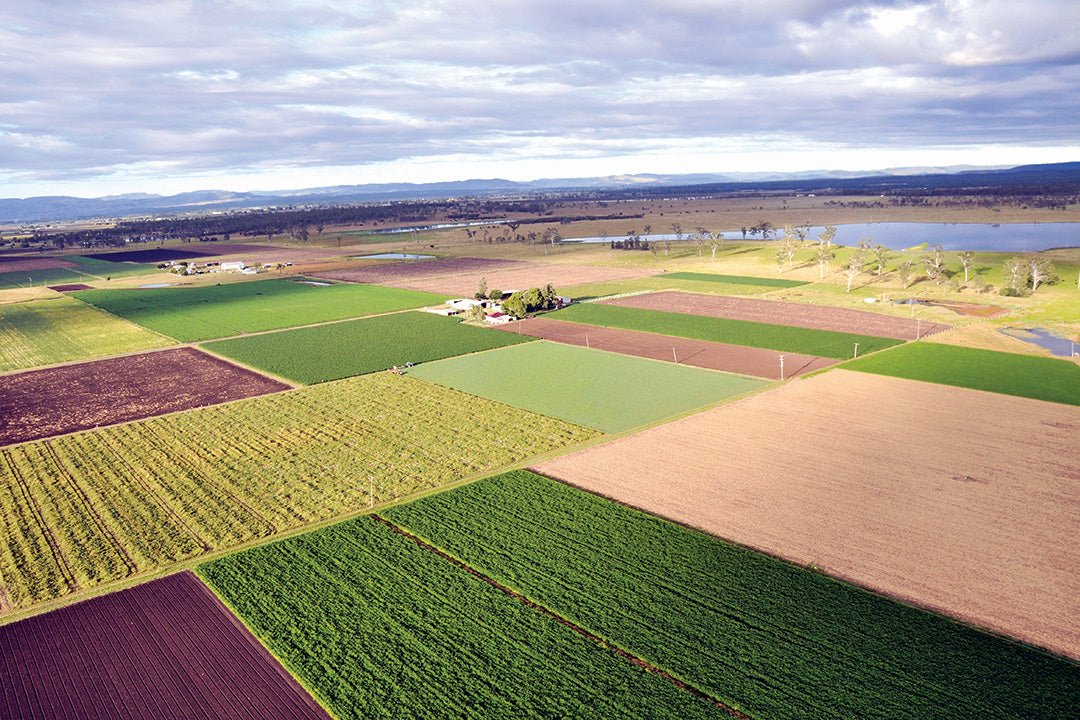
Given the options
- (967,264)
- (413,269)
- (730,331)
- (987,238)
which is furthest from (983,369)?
(987,238)

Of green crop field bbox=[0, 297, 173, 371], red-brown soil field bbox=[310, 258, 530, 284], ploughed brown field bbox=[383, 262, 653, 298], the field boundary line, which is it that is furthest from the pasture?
green crop field bbox=[0, 297, 173, 371]

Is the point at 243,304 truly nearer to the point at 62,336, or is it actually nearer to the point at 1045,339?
the point at 62,336

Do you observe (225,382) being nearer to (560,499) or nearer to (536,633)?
(560,499)

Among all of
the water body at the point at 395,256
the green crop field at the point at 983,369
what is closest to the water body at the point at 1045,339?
the green crop field at the point at 983,369

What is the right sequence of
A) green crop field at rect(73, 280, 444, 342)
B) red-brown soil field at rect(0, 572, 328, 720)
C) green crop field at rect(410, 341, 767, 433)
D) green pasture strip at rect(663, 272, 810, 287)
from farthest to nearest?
green pasture strip at rect(663, 272, 810, 287) → green crop field at rect(73, 280, 444, 342) → green crop field at rect(410, 341, 767, 433) → red-brown soil field at rect(0, 572, 328, 720)

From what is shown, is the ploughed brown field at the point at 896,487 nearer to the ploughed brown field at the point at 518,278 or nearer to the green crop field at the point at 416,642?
the green crop field at the point at 416,642

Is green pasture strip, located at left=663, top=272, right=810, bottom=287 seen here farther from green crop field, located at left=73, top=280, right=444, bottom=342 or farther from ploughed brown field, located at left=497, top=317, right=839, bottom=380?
green crop field, located at left=73, top=280, right=444, bottom=342

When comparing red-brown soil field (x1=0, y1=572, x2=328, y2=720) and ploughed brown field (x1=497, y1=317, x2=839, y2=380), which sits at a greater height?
ploughed brown field (x1=497, y1=317, x2=839, y2=380)
